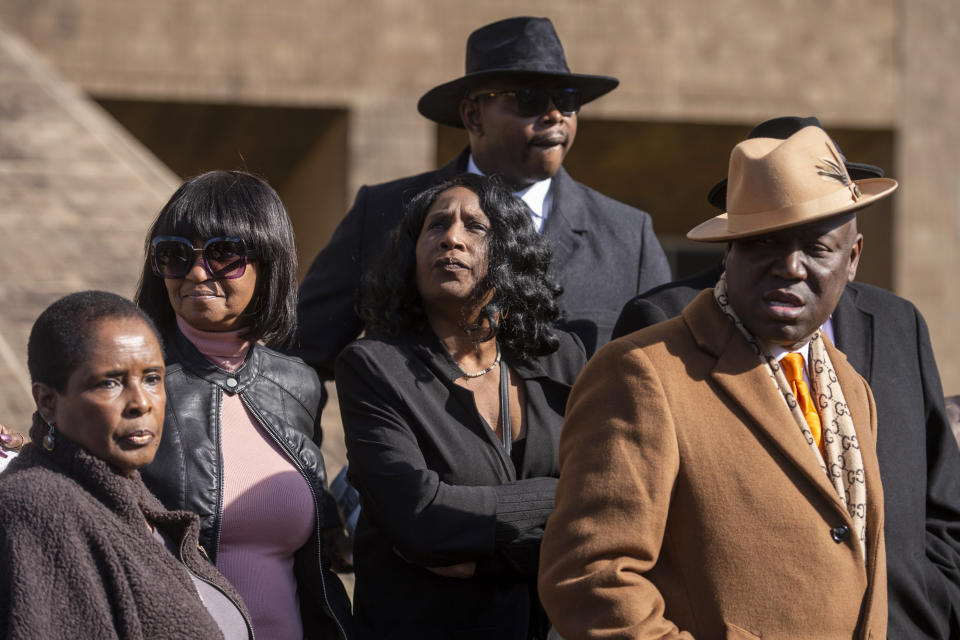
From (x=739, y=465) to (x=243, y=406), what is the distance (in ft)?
4.50

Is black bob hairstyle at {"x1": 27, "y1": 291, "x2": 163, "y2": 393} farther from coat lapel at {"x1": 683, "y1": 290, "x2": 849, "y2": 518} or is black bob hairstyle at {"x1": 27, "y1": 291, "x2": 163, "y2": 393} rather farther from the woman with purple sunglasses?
coat lapel at {"x1": 683, "y1": 290, "x2": 849, "y2": 518}


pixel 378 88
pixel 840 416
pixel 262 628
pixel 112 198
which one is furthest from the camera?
pixel 378 88

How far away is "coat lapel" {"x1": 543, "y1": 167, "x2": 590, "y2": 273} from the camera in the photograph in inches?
161

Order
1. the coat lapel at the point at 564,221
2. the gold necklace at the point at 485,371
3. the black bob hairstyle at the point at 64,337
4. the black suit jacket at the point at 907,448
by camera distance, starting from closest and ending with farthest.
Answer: the black bob hairstyle at the point at 64,337
the black suit jacket at the point at 907,448
the gold necklace at the point at 485,371
the coat lapel at the point at 564,221

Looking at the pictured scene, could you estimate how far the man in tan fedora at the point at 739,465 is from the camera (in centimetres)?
238

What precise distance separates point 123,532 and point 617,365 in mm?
1009

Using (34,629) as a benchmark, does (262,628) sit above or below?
below

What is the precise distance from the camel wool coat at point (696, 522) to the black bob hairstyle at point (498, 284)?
35.8 inches

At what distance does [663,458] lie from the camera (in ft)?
7.83

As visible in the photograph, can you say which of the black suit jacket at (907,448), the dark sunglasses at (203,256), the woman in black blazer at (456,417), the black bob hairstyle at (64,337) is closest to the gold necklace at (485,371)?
the woman in black blazer at (456,417)

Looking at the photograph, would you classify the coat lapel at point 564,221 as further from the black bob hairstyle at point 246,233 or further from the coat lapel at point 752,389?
the coat lapel at point 752,389

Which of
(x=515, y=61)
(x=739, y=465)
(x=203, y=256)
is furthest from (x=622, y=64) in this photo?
(x=739, y=465)

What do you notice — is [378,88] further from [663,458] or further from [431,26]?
[663,458]

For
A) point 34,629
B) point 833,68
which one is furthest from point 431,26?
point 34,629
